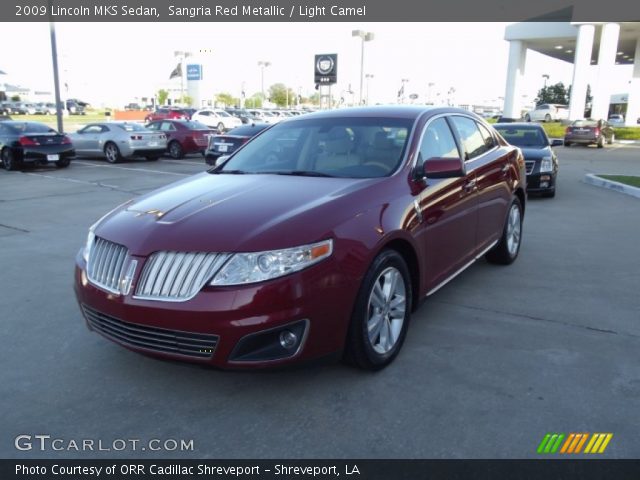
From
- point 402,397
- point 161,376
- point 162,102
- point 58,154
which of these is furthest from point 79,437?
point 162,102

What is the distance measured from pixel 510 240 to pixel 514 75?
4080 centimetres

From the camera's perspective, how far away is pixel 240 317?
9.52ft

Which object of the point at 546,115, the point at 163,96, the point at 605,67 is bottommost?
the point at 546,115

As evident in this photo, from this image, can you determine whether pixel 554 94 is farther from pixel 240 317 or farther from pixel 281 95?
pixel 240 317

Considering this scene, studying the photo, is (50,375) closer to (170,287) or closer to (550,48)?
(170,287)

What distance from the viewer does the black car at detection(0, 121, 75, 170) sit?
1570cm

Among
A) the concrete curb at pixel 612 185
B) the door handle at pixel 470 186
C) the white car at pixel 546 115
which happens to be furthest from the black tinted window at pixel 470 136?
the white car at pixel 546 115

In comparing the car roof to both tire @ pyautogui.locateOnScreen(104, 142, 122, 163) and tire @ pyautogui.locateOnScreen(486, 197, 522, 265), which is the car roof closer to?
tire @ pyautogui.locateOnScreen(486, 197, 522, 265)

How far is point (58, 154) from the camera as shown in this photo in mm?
16141

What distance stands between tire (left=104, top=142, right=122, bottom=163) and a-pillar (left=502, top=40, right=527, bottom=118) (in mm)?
33655

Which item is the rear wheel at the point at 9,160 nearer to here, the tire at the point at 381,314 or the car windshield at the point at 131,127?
the car windshield at the point at 131,127

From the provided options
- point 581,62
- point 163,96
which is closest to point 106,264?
point 581,62

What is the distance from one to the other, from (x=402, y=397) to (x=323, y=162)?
6.16 ft

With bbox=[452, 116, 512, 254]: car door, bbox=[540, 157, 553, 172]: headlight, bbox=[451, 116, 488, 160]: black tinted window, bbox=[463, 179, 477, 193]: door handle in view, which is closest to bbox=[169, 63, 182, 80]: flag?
bbox=[540, 157, 553, 172]: headlight
